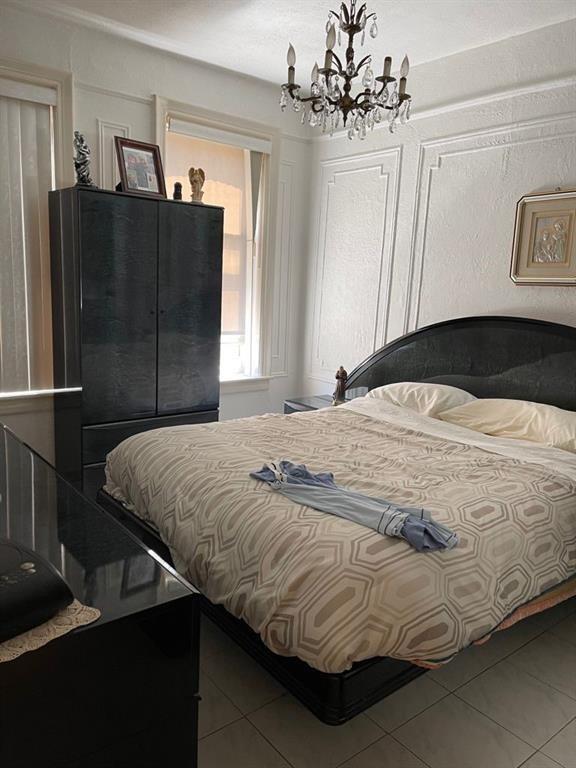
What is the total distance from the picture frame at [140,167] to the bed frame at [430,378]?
5.57 feet

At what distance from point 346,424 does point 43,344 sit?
1.80 m

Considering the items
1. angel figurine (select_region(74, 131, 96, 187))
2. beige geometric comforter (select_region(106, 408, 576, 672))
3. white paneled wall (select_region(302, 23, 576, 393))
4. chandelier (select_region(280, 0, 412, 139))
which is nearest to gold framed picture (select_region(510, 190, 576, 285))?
white paneled wall (select_region(302, 23, 576, 393))

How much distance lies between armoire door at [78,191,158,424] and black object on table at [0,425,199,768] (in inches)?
71.7

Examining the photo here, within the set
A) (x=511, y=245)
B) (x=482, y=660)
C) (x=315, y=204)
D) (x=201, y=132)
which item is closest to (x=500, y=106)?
(x=511, y=245)

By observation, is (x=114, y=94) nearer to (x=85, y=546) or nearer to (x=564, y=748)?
(x=85, y=546)

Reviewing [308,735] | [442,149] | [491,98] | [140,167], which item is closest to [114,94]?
[140,167]

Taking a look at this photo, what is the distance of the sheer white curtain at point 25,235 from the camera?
3.02m

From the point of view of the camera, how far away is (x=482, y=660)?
6.74 ft

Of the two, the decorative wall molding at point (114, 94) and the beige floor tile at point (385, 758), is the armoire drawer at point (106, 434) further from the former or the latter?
the beige floor tile at point (385, 758)

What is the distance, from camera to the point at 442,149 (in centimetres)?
344

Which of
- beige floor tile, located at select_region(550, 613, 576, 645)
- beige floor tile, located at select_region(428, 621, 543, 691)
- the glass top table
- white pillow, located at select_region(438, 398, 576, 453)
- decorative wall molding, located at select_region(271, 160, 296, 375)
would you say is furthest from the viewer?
decorative wall molding, located at select_region(271, 160, 296, 375)

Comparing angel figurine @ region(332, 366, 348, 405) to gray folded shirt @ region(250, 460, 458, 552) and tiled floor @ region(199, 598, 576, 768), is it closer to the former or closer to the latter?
gray folded shirt @ region(250, 460, 458, 552)

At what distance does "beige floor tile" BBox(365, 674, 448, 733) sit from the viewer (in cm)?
176

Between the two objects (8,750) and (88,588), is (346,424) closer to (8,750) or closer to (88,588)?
(88,588)
